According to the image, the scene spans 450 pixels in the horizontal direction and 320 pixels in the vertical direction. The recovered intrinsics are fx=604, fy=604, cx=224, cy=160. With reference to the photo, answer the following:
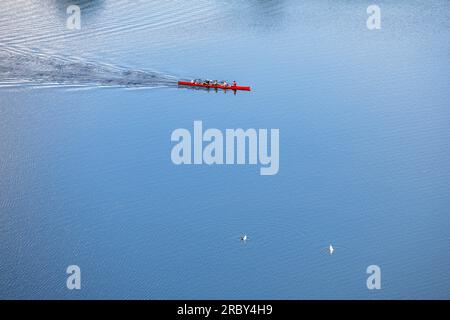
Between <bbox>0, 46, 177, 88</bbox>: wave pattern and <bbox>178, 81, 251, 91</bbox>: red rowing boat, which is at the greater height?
<bbox>0, 46, 177, 88</bbox>: wave pattern

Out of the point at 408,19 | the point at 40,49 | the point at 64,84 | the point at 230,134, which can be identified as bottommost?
the point at 230,134

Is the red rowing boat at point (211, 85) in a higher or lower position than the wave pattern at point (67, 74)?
lower

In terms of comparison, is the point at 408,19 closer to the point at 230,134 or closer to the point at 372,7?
the point at 372,7
